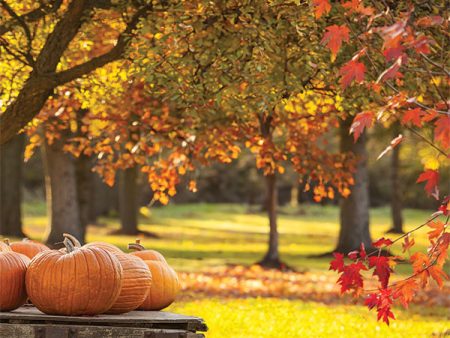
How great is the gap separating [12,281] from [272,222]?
562 inches

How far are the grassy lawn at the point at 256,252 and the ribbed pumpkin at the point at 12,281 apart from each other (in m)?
3.78

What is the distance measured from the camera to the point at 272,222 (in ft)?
70.5

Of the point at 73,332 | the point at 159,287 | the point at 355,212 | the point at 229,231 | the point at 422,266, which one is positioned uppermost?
the point at 355,212

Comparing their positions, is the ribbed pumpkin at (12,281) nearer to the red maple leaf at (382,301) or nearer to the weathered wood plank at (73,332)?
the weathered wood plank at (73,332)

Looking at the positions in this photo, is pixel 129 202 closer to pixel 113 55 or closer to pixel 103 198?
pixel 103 198

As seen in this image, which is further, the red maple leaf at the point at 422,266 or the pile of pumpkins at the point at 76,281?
the red maple leaf at the point at 422,266

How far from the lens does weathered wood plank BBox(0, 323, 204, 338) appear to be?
6902 millimetres

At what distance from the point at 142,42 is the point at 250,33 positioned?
158 cm

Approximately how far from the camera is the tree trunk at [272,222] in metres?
21.5

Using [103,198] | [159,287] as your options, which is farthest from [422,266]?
[103,198]

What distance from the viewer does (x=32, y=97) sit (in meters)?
11.6

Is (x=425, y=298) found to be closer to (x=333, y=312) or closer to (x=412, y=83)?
(x=333, y=312)

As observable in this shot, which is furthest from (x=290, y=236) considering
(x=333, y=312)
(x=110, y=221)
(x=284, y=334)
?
(x=284, y=334)

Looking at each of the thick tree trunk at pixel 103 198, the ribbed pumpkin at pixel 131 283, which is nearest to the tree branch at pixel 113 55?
the ribbed pumpkin at pixel 131 283
